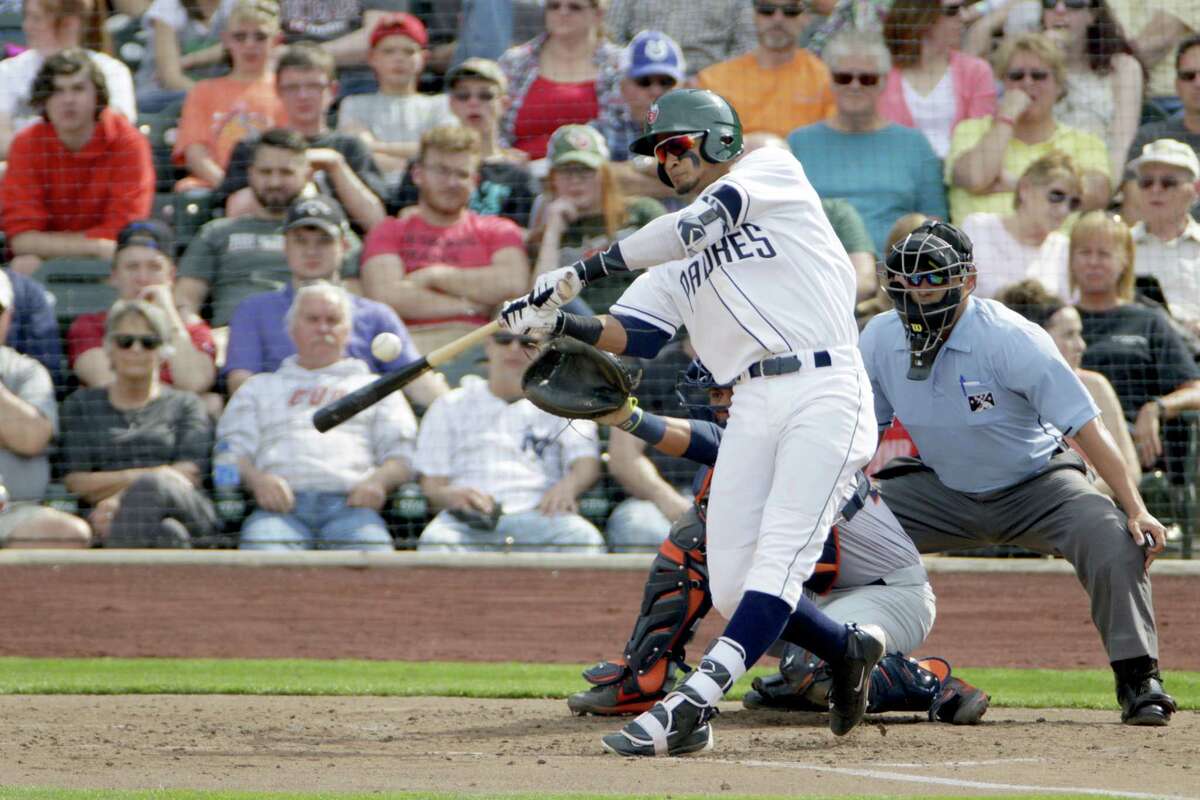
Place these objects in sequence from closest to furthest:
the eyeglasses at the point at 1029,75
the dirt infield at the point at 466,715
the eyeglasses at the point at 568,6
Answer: the dirt infield at the point at 466,715 < the eyeglasses at the point at 1029,75 < the eyeglasses at the point at 568,6

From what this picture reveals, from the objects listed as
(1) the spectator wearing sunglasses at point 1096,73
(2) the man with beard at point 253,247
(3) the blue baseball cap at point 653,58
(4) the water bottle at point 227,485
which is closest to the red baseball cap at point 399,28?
(2) the man with beard at point 253,247

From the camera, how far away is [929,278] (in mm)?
5934

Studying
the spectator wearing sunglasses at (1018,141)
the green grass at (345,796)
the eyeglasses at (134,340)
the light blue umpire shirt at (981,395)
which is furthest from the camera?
the spectator wearing sunglasses at (1018,141)

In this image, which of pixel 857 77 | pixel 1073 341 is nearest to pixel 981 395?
pixel 1073 341

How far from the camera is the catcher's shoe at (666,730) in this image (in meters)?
5.03

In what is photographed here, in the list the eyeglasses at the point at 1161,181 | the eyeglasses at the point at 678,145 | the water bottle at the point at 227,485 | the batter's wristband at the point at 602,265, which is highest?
→ the eyeglasses at the point at 678,145

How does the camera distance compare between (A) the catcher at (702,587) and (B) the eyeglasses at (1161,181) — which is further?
(B) the eyeglasses at (1161,181)

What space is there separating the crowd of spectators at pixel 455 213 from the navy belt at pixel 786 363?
11.2 ft

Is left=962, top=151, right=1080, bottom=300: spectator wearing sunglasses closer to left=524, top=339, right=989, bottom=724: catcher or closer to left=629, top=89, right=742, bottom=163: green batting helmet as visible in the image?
left=524, top=339, right=989, bottom=724: catcher

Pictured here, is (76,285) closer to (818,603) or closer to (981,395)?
(818,603)

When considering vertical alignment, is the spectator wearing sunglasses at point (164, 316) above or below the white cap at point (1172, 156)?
below

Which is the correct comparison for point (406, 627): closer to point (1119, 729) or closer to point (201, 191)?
point (201, 191)

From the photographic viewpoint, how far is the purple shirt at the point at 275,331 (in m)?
9.19

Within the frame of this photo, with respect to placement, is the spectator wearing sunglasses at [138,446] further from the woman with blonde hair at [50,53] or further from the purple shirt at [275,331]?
the woman with blonde hair at [50,53]
